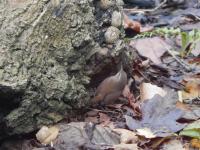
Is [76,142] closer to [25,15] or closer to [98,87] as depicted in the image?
[98,87]

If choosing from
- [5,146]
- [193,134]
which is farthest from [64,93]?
[193,134]

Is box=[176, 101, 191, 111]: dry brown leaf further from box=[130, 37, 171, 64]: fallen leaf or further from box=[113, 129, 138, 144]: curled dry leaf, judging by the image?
box=[130, 37, 171, 64]: fallen leaf

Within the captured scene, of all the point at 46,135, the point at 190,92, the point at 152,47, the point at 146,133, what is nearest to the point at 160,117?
the point at 146,133

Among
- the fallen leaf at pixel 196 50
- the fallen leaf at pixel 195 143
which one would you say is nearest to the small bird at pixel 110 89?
the fallen leaf at pixel 195 143

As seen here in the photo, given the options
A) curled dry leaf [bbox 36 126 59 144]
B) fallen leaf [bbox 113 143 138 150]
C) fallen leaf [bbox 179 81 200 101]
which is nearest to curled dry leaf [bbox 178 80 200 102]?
fallen leaf [bbox 179 81 200 101]

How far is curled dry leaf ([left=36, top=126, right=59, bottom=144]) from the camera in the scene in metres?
2.60

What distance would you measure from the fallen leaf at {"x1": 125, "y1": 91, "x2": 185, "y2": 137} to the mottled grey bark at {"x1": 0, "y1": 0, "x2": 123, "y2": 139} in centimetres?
34

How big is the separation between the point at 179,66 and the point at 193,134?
3.82ft

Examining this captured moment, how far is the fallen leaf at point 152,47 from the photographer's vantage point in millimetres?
3661

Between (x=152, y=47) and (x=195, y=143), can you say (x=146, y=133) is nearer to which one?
(x=195, y=143)

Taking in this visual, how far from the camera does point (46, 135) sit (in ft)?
8.53

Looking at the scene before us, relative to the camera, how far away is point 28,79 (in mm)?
2531

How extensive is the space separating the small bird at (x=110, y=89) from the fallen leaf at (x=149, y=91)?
0.15 metres

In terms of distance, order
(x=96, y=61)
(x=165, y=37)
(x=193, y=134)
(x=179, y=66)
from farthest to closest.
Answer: (x=165, y=37) < (x=179, y=66) < (x=96, y=61) < (x=193, y=134)
